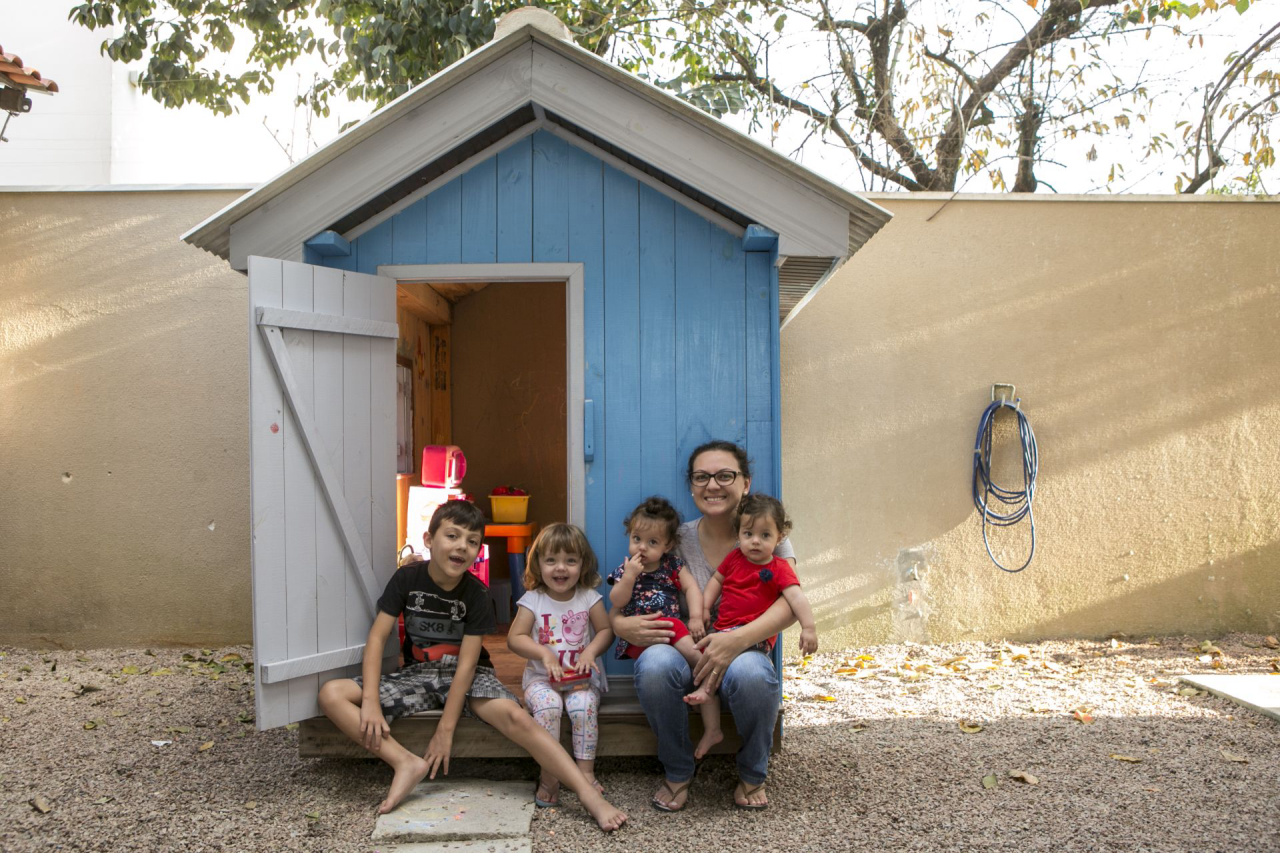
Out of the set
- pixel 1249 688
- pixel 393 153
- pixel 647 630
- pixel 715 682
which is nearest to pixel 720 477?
pixel 647 630

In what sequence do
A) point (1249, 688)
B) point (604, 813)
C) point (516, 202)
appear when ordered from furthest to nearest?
point (1249, 688)
point (516, 202)
point (604, 813)

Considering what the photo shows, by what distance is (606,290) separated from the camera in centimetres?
395

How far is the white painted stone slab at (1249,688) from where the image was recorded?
4.56m

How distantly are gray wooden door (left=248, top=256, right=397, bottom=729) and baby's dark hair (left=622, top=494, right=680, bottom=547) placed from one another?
42.1 inches

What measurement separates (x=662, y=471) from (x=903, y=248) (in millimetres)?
2966

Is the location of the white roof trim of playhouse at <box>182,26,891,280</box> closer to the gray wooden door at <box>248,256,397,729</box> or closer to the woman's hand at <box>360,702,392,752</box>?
the gray wooden door at <box>248,256,397,729</box>

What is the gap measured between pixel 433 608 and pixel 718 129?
2.14 m

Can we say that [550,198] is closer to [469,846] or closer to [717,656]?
[717,656]

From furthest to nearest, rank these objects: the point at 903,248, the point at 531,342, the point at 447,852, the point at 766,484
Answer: the point at 531,342 < the point at 903,248 < the point at 766,484 < the point at 447,852

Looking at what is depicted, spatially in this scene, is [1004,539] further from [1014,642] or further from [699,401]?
[699,401]

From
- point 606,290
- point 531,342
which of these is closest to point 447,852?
point 606,290

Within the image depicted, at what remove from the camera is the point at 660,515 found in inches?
144

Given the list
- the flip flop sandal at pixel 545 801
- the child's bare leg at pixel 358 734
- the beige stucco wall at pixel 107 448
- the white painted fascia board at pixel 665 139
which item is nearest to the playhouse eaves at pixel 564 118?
the white painted fascia board at pixel 665 139

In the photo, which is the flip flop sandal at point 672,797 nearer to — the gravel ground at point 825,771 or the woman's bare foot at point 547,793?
the gravel ground at point 825,771
